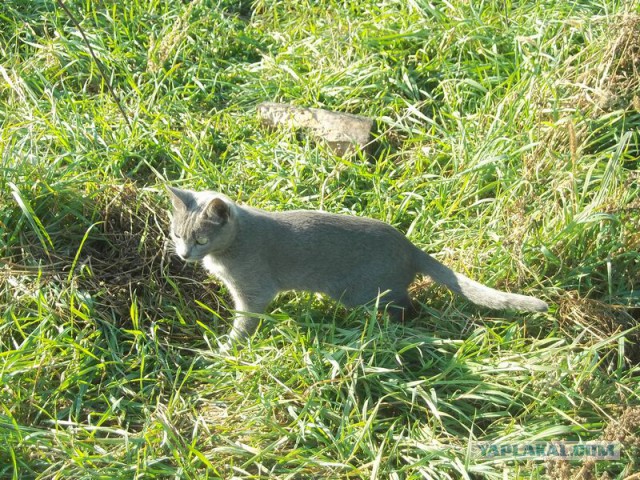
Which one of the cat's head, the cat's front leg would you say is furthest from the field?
the cat's head

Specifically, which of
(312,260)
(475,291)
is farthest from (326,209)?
(475,291)

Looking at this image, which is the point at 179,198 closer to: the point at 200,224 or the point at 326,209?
the point at 200,224

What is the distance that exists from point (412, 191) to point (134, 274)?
1743mm

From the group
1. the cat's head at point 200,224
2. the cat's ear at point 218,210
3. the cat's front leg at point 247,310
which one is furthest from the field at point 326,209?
the cat's ear at point 218,210

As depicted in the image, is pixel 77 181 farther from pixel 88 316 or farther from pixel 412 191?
pixel 412 191

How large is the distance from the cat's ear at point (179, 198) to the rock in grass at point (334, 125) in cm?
129

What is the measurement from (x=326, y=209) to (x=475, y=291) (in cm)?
117

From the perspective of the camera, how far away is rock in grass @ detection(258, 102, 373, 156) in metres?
5.10

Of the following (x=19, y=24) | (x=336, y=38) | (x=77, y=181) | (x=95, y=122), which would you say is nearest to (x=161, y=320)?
(x=77, y=181)

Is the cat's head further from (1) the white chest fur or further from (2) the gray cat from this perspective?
(1) the white chest fur

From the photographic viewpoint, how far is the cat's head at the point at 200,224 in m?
4.02

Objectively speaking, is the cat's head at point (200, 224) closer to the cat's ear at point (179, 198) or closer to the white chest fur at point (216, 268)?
the cat's ear at point (179, 198)

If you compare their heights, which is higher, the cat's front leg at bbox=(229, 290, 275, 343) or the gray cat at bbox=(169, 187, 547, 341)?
the gray cat at bbox=(169, 187, 547, 341)

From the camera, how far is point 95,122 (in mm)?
4992
